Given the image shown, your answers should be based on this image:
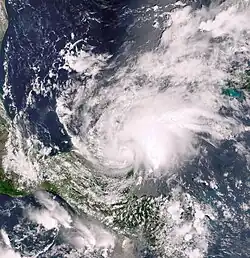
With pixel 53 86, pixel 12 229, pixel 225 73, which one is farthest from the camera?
pixel 12 229

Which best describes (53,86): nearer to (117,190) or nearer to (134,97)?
(134,97)

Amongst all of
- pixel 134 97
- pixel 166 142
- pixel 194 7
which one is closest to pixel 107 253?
pixel 166 142

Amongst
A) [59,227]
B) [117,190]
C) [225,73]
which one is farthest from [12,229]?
[225,73]

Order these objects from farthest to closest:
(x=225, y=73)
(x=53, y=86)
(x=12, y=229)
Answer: (x=12, y=229), (x=53, y=86), (x=225, y=73)

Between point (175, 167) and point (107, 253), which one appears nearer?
point (175, 167)

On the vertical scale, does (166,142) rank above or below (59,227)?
above

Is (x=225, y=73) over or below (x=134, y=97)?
over

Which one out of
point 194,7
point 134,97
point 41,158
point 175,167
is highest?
point 194,7

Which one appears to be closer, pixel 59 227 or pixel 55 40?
pixel 55 40

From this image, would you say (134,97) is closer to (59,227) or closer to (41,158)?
(41,158)
